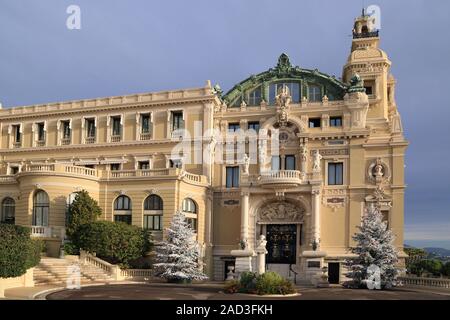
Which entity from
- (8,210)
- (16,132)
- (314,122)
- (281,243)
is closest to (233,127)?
(314,122)

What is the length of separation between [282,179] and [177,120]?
13.1 metres

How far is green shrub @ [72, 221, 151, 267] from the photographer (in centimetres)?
4669

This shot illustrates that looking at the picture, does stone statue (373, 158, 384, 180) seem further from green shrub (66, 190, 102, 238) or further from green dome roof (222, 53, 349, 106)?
green shrub (66, 190, 102, 238)

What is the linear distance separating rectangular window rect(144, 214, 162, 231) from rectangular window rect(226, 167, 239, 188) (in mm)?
8163

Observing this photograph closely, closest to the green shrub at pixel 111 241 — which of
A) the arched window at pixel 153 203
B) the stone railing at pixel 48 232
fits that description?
the stone railing at pixel 48 232

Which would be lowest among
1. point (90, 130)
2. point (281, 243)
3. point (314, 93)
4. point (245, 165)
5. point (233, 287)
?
point (233, 287)

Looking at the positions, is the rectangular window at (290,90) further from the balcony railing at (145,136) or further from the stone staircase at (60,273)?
the stone staircase at (60,273)

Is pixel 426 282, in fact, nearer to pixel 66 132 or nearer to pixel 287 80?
pixel 287 80

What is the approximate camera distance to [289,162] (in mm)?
55906

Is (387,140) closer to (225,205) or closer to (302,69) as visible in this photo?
(302,69)

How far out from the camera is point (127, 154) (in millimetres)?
58656

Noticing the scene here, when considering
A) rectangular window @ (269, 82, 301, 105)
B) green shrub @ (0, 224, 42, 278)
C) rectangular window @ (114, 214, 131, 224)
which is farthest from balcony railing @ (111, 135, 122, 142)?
green shrub @ (0, 224, 42, 278)

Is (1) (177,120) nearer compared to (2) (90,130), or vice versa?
(1) (177,120)
